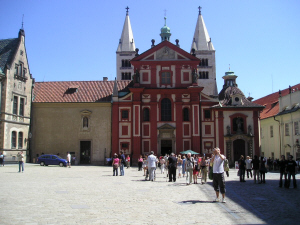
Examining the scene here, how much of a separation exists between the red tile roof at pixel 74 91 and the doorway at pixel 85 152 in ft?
19.2

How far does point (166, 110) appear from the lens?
45281mm

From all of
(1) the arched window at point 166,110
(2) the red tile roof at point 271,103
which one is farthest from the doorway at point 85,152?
(2) the red tile roof at point 271,103

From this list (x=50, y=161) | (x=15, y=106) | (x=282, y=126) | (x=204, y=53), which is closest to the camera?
(x=50, y=161)

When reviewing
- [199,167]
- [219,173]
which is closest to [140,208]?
[219,173]

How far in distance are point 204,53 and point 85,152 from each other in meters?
47.3

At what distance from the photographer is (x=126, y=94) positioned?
45656 millimetres

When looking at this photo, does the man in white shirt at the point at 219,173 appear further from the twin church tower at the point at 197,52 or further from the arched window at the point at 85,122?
the twin church tower at the point at 197,52

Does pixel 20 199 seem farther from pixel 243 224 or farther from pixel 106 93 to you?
pixel 106 93

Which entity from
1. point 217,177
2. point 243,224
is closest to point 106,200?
Answer: point 217,177

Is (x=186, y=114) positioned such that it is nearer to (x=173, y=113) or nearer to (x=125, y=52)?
(x=173, y=113)

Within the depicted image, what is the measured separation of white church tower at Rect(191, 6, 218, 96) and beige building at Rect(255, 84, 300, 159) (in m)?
28.3

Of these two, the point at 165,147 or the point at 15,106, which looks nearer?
the point at 15,106

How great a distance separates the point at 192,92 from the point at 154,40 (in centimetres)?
1076

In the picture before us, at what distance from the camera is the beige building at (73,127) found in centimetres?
4522
